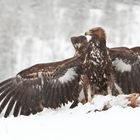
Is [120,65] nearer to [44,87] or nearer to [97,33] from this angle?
[97,33]

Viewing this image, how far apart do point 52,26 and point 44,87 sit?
20.2 metres

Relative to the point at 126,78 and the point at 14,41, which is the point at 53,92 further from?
the point at 14,41

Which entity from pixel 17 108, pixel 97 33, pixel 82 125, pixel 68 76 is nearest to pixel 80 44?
pixel 97 33

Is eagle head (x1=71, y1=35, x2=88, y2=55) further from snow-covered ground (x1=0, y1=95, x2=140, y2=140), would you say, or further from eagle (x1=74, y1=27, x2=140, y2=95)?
snow-covered ground (x1=0, y1=95, x2=140, y2=140)

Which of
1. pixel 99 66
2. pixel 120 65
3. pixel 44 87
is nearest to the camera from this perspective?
pixel 99 66

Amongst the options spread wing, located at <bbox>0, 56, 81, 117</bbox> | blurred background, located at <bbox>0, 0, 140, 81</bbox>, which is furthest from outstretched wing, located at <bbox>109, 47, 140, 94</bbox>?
blurred background, located at <bbox>0, 0, 140, 81</bbox>

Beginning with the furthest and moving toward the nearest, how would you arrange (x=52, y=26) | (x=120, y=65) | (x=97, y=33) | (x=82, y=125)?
(x=52, y=26) → (x=120, y=65) → (x=97, y=33) → (x=82, y=125)

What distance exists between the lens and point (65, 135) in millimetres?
9477

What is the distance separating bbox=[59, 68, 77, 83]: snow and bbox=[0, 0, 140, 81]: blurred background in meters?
14.1

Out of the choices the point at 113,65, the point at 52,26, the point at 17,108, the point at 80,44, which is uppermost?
the point at 80,44

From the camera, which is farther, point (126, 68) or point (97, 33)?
point (126, 68)

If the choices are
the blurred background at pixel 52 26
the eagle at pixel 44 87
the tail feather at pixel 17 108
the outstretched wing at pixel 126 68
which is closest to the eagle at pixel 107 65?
the outstretched wing at pixel 126 68

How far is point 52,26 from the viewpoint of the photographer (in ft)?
108

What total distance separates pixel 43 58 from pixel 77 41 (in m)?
15.6
